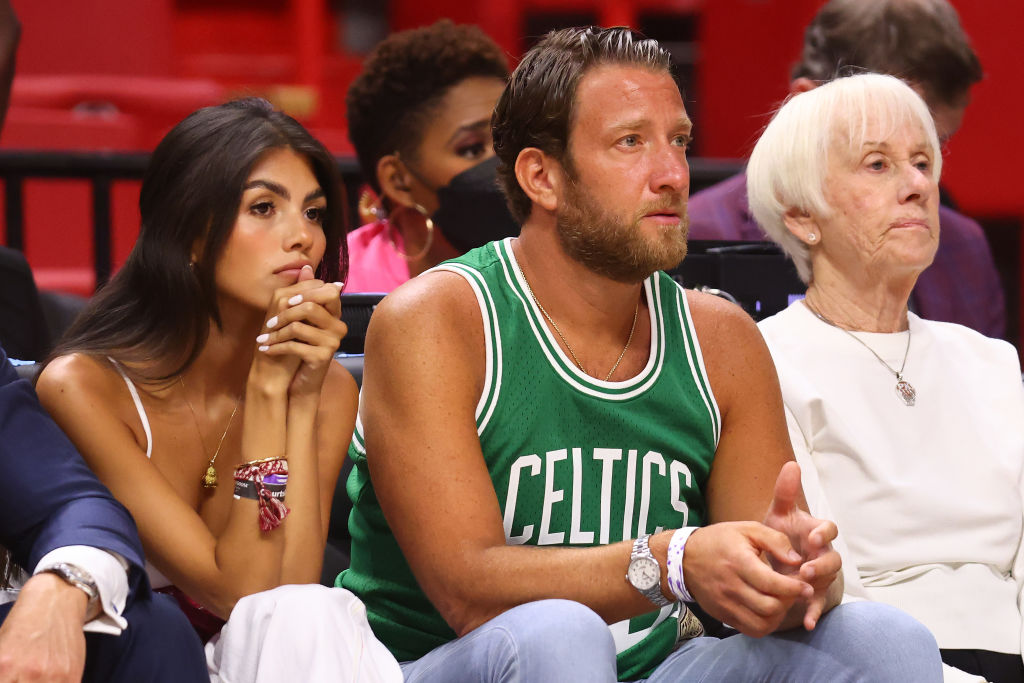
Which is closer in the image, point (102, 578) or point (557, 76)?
point (102, 578)

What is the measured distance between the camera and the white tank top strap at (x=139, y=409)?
1.89 metres

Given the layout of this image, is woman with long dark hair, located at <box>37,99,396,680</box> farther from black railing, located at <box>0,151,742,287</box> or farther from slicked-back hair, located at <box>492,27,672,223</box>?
black railing, located at <box>0,151,742,287</box>

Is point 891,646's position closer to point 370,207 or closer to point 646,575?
point 646,575

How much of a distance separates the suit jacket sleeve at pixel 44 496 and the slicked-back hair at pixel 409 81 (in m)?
1.68

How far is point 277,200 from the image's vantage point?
6.54 ft

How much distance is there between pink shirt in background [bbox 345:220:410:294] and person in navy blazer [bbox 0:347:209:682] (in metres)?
1.38

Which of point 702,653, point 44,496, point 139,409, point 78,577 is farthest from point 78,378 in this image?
point 702,653

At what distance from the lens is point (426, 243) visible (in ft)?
10.1

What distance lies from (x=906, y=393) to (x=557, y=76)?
79 cm

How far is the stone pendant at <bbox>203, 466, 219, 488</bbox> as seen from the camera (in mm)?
1933

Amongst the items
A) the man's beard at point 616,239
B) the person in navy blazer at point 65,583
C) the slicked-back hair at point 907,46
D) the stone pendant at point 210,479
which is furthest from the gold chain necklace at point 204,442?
the slicked-back hair at point 907,46

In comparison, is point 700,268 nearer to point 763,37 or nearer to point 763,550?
point 763,550

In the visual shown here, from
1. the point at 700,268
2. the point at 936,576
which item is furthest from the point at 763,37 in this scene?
the point at 936,576

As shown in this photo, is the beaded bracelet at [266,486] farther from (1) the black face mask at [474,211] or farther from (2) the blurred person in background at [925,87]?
(2) the blurred person in background at [925,87]
